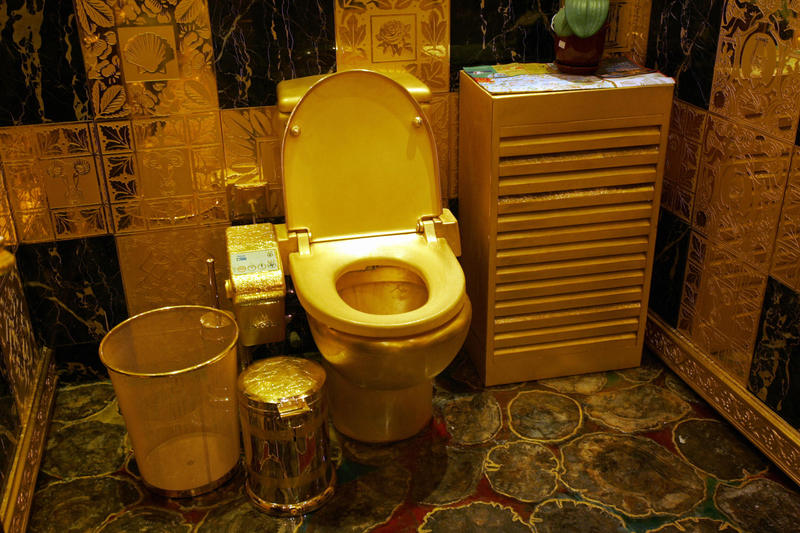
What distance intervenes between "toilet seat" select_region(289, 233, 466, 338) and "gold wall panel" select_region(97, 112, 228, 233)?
0.42 m

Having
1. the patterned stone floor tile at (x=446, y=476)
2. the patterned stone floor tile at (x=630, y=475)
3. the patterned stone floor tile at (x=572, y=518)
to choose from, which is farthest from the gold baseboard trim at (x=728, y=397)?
the patterned stone floor tile at (x=446, y=476)

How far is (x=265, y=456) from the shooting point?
1.72 m

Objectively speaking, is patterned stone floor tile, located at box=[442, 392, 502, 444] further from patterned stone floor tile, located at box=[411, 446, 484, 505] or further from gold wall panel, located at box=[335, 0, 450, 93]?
gold wall panel, located at box=[335, 0, 450, 93]

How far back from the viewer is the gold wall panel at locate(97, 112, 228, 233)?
6.60ft

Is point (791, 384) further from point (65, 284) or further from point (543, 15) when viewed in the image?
point (65, 284)

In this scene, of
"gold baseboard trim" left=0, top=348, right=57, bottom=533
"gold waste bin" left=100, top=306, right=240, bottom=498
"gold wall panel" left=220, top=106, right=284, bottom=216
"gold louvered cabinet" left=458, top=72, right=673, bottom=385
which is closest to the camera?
"gold baseboard trim" left=0, top=348, right=57, bottom=533

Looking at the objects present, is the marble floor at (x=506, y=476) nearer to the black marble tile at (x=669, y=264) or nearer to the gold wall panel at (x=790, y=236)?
the black marble tile at (x=669, y=264)

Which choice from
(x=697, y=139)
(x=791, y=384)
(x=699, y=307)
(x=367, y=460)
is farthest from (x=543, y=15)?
(x=367, y=460)

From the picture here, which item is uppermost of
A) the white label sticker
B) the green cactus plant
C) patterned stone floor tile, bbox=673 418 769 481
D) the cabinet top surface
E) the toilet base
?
the green cactus plant

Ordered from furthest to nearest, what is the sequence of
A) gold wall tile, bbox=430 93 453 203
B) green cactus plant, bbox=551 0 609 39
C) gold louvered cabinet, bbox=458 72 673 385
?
gold wall tile, bbox=430 93 453 203
gold louvered cabinet, bbox=458 72 673 385
green cactus plant, bbox=551 0 609 39

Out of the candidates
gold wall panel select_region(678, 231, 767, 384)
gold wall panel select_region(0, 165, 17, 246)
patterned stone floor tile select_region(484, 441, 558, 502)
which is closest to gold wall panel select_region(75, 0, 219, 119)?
gold wall panel select_region(0, 165, 17, 246)

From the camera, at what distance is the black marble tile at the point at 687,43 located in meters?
1.90

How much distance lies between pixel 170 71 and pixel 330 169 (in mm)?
513

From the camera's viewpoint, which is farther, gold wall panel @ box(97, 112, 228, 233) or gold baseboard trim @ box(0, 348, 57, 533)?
gold wall panel @ box(97, 112, 228, 233)
